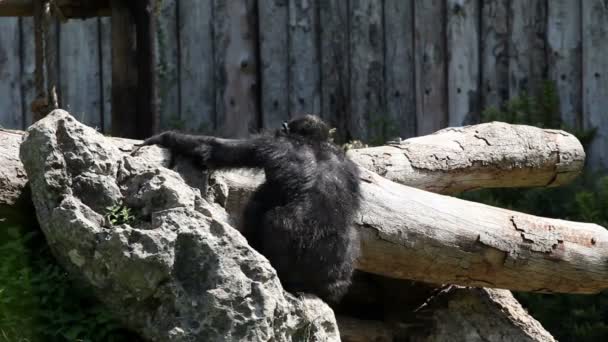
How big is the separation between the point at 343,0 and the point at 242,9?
99cm

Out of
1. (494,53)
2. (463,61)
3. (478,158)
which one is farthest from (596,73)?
(478,158)

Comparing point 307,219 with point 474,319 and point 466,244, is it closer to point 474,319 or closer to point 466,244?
point 466,244

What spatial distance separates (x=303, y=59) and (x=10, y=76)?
2950mm

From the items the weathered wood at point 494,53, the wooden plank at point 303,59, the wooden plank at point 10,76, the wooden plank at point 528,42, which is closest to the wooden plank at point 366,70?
the wooden plank at point 303,59

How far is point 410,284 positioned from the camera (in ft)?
22.4

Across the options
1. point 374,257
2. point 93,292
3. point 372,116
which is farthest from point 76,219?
point 372,116

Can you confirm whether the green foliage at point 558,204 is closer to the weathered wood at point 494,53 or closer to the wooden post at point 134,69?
the weathered wood at point 494,53

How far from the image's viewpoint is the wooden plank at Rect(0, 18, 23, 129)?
10430mm

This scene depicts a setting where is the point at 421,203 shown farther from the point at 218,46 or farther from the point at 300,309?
the point at 218,46

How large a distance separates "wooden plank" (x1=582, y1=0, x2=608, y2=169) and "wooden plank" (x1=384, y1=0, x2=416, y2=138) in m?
1.59

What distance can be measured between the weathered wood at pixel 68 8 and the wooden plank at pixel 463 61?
12.7 ft

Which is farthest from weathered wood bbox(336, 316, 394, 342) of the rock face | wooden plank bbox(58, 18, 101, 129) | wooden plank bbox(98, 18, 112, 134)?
wooden plank bbox(58, 18, 101, 129)

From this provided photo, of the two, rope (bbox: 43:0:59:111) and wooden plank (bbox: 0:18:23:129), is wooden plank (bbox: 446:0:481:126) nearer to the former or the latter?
wooden plank (bbox: 0:18:23:129)

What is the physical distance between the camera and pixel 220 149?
5.64 metres
